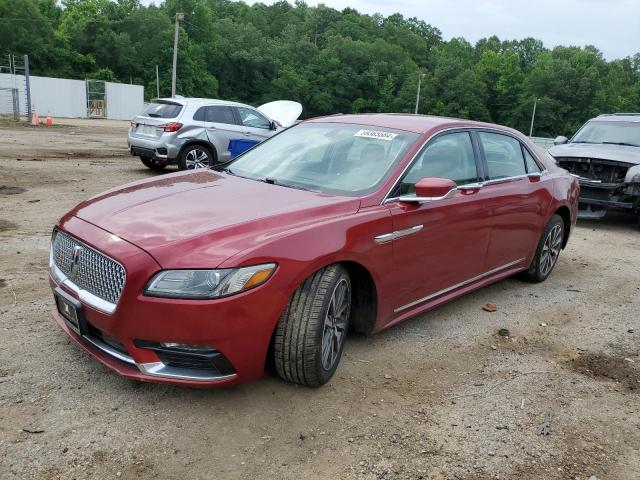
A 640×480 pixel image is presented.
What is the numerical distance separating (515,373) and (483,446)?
3.30 ft

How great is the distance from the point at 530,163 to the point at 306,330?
3.39 m

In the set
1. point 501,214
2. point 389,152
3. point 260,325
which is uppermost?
point 389,152

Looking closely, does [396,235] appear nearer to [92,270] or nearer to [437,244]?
[437,244]

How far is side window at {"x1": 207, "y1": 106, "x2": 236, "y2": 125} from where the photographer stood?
11.9 m

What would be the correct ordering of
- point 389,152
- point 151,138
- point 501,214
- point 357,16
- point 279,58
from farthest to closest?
point 357,16
point 279,58
point 151,138
point 501,214
point 389,152

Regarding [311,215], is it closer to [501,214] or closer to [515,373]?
[515,373]

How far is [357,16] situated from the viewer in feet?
412

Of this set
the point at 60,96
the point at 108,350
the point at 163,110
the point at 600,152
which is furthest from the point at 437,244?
the point at 60,96

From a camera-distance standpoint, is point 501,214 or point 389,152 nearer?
point 389,152

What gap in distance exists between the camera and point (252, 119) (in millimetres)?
12461

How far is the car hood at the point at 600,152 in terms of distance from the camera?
9125mm

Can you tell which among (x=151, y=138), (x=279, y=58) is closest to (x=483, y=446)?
(x=151, y=138)

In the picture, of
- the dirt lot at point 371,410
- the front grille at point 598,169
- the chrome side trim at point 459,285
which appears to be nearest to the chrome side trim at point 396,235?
the chrome side trim at point 459,285

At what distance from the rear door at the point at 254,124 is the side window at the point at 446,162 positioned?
8090 millimetres
